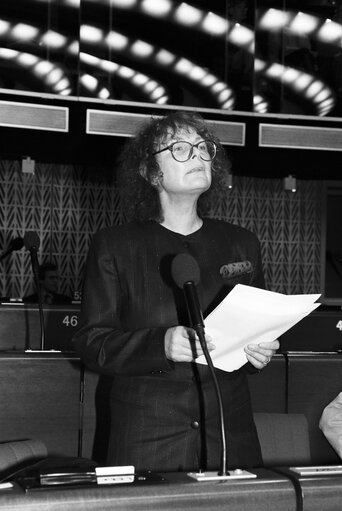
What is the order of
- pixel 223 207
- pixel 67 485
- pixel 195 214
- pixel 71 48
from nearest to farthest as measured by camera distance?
pixel 67 485
pixel 195 214
pixel 71 48
pixel 223 207

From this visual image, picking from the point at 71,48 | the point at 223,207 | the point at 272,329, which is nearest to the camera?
the point at 272,329

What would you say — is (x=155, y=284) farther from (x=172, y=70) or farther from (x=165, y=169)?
(x=172, y=70)

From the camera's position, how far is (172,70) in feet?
28.1

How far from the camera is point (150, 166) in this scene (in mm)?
2150

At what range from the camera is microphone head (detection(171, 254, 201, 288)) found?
5.08 feet

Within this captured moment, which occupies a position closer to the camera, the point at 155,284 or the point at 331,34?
the point at 155,284

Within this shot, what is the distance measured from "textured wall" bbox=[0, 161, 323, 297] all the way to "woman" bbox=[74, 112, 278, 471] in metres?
7.75

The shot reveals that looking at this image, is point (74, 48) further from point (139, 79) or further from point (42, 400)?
point (42, 400)

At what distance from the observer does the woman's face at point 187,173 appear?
202cm

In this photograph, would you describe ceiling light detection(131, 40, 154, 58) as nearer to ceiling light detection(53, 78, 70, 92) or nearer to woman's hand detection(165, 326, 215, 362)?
ceiling light detection(53, 78, 70, 92)

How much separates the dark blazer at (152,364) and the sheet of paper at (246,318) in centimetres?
8

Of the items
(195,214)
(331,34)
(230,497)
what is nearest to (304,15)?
(331,34)

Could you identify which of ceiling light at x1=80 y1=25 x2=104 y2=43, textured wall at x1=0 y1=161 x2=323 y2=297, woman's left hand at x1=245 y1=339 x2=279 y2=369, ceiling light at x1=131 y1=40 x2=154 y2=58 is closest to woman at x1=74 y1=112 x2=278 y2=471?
woman's left hand at x1=245 y1=339 x2=279 y2=369

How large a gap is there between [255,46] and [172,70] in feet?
3.28
